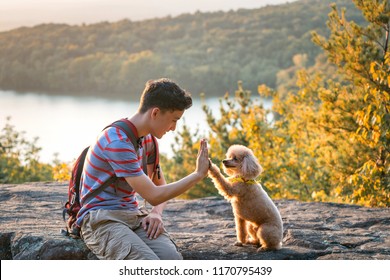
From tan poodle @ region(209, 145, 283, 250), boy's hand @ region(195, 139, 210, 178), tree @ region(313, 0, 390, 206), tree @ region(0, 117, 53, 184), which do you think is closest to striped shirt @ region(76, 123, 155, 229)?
boy's hand @ region(195, 139, 210, 178)

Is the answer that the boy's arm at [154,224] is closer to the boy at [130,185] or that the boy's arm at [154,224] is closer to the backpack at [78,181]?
the boy at [130,185]

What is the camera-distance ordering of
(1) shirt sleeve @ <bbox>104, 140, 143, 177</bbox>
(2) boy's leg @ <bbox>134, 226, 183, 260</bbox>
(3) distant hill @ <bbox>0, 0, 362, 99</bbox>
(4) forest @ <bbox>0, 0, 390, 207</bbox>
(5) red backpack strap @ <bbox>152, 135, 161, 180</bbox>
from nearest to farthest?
(1) shirt sleeve @ <bbox>104, 140, 143, 177</bbox> → (2) boy's leg @ <bbox>134, 226, 183, 260</bbox> → (5) red backpack strap @ <bbox>152, 135, 161, 180</bbox> → (4) forest @ <bbox>0, 0, 390, 207</bbox> → (3) distant hill @ <bbox>0, 0, 362, 99</bbox>

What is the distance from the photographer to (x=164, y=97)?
12.9ft

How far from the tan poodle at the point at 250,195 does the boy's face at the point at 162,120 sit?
635 millimetres

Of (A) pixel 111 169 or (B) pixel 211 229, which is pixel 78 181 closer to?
(A) pixel 111 169

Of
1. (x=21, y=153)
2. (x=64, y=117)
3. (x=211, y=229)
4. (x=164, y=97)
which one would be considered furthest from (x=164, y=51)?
(x=164, y=97)

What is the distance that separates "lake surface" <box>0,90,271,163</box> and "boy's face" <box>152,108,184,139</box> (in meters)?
10.6

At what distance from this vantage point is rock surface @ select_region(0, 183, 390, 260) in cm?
438

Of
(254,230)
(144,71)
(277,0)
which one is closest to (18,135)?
(144,71)

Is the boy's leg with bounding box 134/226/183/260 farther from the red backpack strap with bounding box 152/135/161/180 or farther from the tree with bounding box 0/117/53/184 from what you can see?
the tree with bounding box 0/117/53/184

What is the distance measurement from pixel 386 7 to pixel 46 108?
1002 centimetres

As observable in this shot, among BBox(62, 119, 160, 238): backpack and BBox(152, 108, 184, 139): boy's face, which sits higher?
BBox(152, 108, 184, 139): boy's face

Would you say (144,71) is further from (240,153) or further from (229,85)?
(240,153)

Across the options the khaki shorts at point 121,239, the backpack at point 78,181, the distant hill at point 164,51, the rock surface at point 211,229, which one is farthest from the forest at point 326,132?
the khaki shorts at point 121,239
